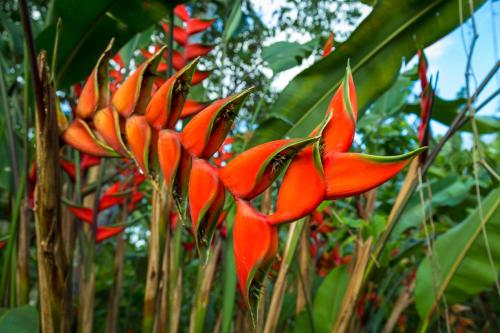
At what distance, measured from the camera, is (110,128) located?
1.13 feet

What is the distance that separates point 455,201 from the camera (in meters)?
1.06

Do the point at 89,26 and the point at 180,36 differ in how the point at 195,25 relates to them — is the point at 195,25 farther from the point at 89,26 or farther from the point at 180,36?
the point at 89,26

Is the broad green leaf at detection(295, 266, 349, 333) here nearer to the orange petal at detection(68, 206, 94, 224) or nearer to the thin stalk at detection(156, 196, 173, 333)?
the thin stalk at detection(156, 196, 173, 333)

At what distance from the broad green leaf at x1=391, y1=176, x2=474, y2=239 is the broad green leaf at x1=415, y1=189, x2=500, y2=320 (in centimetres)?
22

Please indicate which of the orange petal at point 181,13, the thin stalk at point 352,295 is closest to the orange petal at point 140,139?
the thin stalk at point 352,295

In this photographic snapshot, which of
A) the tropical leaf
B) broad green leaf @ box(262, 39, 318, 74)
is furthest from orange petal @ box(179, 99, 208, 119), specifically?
the tropical leaf

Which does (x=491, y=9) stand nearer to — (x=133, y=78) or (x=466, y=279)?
(x=466, y=279)

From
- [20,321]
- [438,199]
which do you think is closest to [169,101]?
[20,321]

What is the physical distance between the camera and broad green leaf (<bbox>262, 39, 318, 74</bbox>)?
837 mm

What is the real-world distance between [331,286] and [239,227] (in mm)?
624

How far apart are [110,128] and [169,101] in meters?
0.07

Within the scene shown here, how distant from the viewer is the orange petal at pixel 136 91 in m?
0.33

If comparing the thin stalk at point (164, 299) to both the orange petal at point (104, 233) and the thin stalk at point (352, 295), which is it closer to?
the orange petal at point (104, 233)

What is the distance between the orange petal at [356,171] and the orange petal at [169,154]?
10 cm
